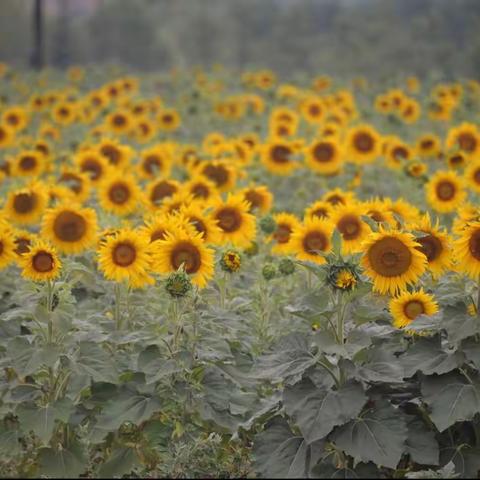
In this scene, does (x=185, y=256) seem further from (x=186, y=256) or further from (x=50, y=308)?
(x=50, y=308)

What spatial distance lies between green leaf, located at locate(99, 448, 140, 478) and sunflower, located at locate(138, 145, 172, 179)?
15.8 ft

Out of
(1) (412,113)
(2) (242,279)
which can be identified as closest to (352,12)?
(1) (412,113)

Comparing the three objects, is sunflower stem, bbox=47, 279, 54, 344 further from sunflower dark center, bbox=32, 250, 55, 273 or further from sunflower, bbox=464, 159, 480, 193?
sunflower, bbox=464, 159, 480, 193

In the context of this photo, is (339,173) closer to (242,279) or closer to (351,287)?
(242,279)

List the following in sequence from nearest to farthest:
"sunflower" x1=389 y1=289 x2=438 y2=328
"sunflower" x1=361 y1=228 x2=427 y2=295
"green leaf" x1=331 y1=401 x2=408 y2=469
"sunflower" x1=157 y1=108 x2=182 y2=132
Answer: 1. "green leaf" x1=331 y1=401 x2=408 y2=469
2. "sunflower" x1=361 y1=228 x2=427 y2=295
3. "sunflower" x1=389 y1=289 x2=438 y2=328
4. "sunflower" x1=157 y1=108 x2=182 y2=132

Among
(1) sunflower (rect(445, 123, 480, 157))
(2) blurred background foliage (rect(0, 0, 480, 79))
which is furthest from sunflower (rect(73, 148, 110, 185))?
(2) blurred background foliage (rect(0, 0, 480, 79))

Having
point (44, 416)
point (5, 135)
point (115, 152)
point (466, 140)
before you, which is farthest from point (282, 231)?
point (5, 135)

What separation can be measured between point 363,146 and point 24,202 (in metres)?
3.86

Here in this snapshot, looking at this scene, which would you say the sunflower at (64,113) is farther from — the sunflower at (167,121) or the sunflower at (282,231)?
the sunflower at (282,231)

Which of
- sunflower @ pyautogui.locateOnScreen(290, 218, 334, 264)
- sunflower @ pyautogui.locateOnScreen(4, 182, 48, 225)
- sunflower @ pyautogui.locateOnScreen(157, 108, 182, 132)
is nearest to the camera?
sunflower @ pyautogui.locateOnScreen(290, 218, 334, 264)

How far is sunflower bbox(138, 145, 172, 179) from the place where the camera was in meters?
8.20

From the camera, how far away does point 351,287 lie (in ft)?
11.1

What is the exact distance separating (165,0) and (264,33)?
12934 millimetres

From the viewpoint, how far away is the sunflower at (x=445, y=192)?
665 centimetres
